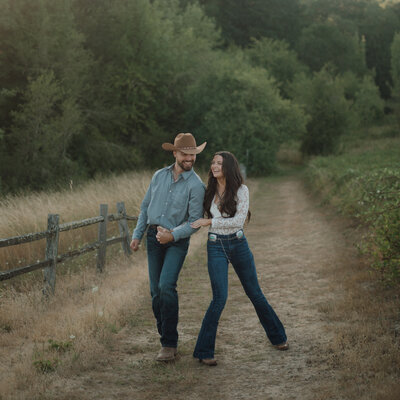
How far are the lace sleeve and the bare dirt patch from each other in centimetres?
136

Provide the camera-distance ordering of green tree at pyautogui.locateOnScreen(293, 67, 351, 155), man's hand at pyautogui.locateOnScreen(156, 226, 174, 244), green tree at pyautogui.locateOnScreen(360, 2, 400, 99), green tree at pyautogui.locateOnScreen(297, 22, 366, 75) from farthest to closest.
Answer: green tree at pyautogui.locateOnScreen(360, 2, 400, 99), green tree at pyautogui.locateOnScreen(297, 22, 366, 75), green tree at pyautogui.locateOnScreen(293, 67, 351, 155), man's hand at pyautogui.locateOnScreen(156, 226, 174, 244)

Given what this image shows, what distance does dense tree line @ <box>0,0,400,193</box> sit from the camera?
2433 centimetres

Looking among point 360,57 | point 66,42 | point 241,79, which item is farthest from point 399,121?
point 66,42

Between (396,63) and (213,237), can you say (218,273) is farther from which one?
Result: (396,63)

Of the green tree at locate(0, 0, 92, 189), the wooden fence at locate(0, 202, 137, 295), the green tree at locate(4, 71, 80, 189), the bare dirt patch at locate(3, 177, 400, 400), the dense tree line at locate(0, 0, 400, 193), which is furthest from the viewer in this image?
the dense tree line at locate(0, 0, 400, 193)

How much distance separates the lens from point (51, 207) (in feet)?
38.2

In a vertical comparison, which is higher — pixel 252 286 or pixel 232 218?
pixel 232 218

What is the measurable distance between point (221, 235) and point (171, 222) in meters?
0.49

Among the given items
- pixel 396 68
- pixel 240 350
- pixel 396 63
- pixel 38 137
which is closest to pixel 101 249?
pixel 240 350

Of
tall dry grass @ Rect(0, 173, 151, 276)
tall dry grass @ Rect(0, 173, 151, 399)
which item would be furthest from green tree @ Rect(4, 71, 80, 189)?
tall dry grass @ Rect(0, 173, 151, 399)

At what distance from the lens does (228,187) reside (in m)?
5.01

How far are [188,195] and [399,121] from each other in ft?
181

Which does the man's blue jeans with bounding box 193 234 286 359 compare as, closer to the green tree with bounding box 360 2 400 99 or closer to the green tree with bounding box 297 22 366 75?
the green tree with bounding box 297 22 366 75

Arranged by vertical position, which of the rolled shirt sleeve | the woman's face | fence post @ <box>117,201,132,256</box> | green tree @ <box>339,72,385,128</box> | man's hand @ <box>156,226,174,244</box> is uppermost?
the woman's face
